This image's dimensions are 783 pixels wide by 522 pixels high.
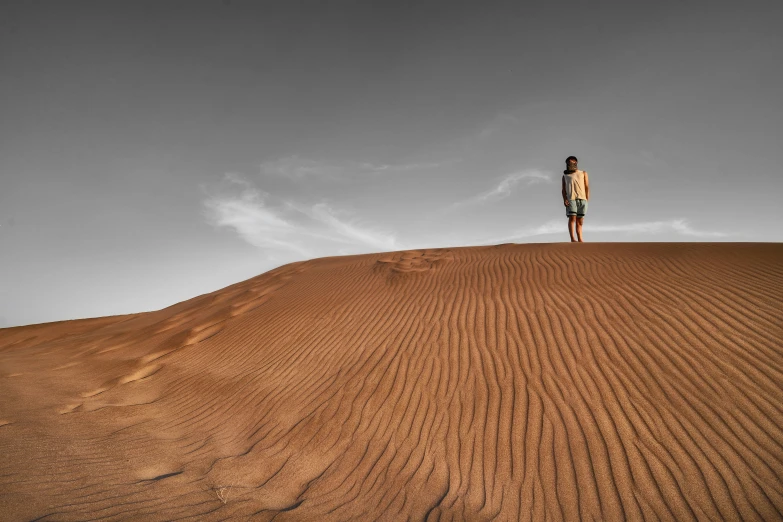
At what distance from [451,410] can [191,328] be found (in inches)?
269

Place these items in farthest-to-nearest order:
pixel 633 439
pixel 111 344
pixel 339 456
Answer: pixel 111 344, pixel 339 456, pixel 633 439

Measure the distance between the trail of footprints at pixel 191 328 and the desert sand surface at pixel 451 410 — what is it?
82 mm

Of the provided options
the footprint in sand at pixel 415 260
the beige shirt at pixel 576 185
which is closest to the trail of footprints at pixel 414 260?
the footprint in sand at pixel 415 260

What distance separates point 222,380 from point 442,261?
608 centimetres

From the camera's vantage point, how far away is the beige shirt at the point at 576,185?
10.3 meters

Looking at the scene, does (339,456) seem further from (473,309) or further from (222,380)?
(473,309)

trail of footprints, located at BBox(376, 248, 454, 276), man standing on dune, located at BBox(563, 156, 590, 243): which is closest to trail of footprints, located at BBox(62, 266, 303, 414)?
trail of footprints, located at BBox(376, 248, 454, 276)

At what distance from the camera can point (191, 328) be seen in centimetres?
884

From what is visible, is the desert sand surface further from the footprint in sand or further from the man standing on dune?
the man standing on dune

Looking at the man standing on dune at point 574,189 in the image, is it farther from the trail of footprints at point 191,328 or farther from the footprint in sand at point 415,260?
the trail of footprints at point 191,328

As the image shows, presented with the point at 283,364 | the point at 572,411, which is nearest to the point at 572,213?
the point at 572,411

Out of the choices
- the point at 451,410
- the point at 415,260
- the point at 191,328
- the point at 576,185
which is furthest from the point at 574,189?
the point at 191,328

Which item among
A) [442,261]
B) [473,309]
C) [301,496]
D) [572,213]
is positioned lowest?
[301,496]

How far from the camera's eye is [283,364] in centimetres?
622
